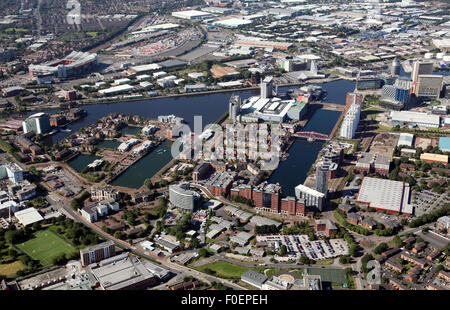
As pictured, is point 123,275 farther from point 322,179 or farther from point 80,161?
point 80,161

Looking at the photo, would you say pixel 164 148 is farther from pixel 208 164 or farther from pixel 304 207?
pixel 304 207

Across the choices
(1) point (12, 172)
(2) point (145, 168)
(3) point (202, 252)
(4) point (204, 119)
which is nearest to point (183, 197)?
(3) point (202, 252)

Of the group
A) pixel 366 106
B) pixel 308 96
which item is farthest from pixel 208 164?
pixel 366 106

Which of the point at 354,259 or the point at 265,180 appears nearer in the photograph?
the point at 354,259

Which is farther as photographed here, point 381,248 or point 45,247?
point 45,247

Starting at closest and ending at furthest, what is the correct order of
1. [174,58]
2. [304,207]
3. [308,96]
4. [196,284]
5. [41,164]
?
[196,284] → [304,207] → [41,164] → [308,96] → [174,58]

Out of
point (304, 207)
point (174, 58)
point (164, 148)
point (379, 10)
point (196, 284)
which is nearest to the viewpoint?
point (196, 284)
